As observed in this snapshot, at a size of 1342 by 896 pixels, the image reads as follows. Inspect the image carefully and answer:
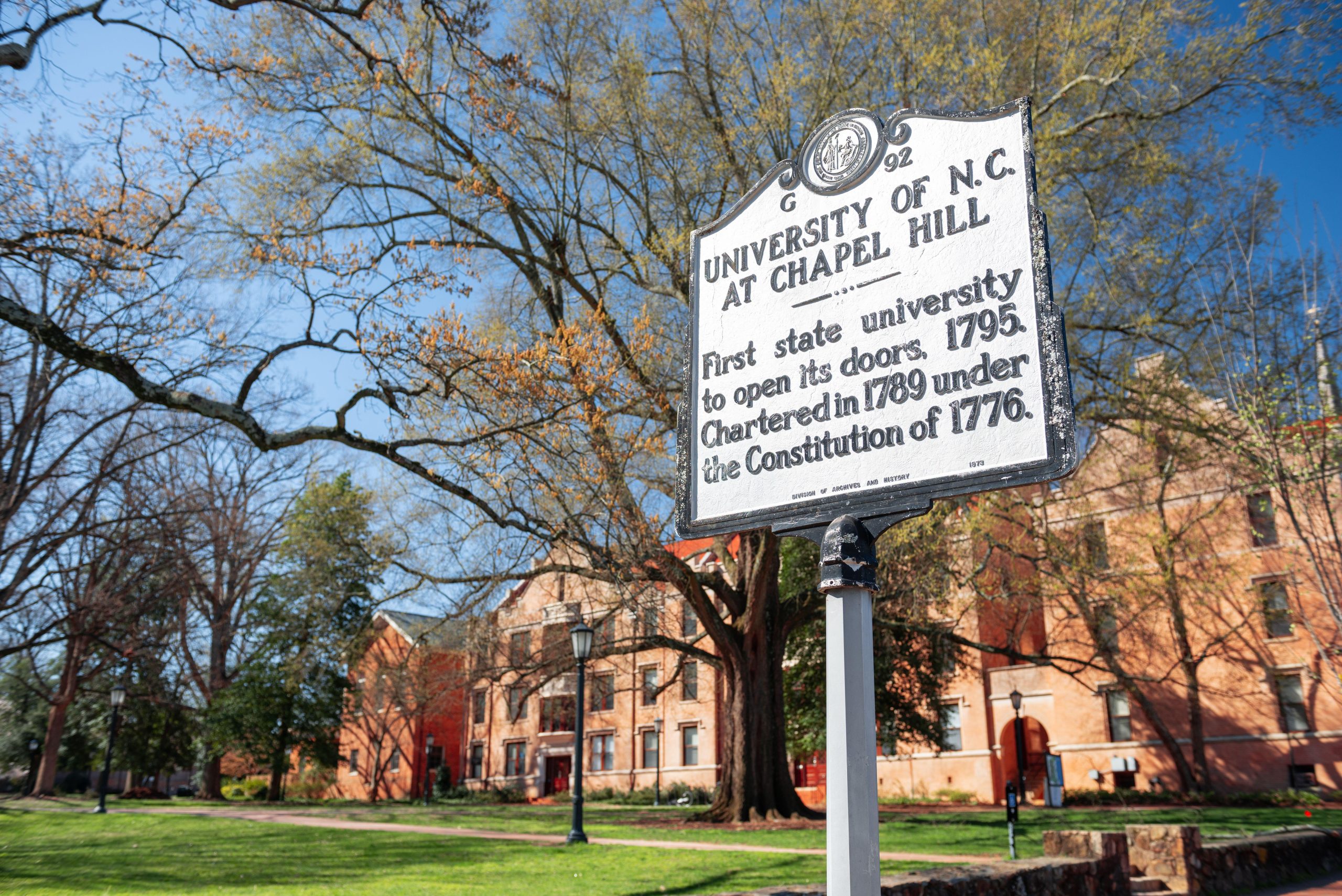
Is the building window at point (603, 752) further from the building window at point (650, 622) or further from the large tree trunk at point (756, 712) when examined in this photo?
the large tree trunk at point (756, 712)

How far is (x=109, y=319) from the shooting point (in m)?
12.1

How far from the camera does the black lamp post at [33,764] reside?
39156 millimetres

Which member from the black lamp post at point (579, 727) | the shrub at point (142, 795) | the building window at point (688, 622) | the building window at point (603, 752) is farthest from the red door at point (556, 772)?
the black lamp post at point (579, 727)

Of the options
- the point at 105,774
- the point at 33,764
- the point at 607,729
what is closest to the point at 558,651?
the point at 105,774

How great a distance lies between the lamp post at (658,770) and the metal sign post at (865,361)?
34.1 m

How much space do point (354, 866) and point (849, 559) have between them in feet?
34.2

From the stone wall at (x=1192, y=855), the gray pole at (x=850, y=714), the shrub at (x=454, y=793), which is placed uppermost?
the gray pole at (x=850, y=714)

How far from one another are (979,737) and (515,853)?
27.1 meters

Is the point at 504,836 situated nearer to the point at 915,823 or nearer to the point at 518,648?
the point at 518,648

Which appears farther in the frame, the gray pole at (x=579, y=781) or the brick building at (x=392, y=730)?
the brick building at (x=392, y=730)

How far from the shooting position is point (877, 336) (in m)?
4.23

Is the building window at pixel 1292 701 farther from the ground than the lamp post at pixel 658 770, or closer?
farther from the ground

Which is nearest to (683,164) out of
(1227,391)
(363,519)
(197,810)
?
(1227,391)

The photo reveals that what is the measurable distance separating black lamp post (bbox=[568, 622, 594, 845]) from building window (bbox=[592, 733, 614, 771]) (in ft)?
104
